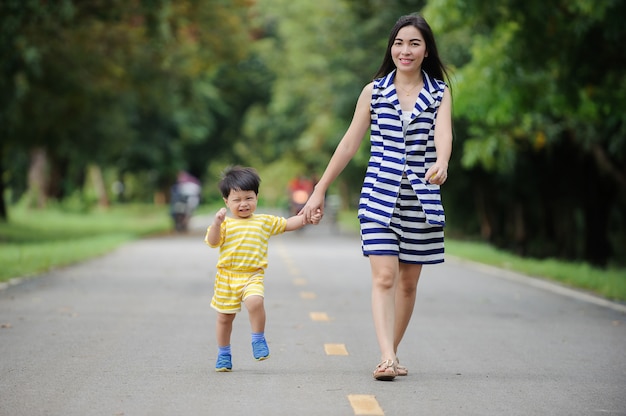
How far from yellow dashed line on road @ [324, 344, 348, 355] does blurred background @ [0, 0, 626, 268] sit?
6.77m

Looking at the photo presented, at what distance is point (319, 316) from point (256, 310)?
4050 mm

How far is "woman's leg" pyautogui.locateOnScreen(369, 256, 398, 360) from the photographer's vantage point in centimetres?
734

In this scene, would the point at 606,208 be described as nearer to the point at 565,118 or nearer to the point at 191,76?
the point at 565,118

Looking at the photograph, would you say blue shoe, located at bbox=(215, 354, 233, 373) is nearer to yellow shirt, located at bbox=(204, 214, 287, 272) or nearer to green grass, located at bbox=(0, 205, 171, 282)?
yellow shirt, located at bbox=(204, 214, 287, 272)

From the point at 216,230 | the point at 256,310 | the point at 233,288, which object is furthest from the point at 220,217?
the point at 256,310

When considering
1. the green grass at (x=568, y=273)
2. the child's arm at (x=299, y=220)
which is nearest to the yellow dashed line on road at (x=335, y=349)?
the child's arm at (x=299, y=220)

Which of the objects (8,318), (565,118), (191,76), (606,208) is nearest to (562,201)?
(606,208)

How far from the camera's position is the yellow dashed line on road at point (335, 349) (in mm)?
8750

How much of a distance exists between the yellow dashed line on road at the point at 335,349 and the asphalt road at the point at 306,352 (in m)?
0.02

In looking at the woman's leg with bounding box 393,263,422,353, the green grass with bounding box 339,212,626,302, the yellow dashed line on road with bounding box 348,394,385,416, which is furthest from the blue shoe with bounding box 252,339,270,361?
the green grass with bounding box 339,212,626,302

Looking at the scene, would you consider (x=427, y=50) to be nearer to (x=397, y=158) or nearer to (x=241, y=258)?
(x=397, y=158)

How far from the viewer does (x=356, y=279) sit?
1691 cm

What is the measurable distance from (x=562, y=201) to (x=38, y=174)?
2464 cm

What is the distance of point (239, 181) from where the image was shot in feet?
24.1
